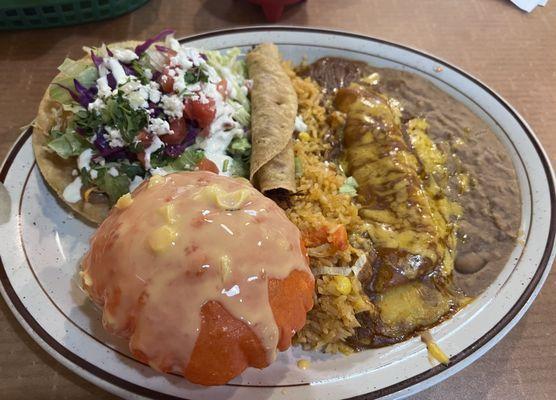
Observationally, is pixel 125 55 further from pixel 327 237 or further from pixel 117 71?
pixel 327 237

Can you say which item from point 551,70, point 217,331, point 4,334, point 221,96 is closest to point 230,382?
point 217,331

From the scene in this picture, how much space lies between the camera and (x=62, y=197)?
79.7 inches

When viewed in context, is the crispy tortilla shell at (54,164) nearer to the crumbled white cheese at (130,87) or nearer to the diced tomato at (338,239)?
the crumbled white cheese at (130,87)

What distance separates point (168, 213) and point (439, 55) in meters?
2.29

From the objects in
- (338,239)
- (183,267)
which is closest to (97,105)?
(183,267)

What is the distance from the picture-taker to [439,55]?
9.89 feet

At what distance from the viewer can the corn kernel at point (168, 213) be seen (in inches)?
55.4

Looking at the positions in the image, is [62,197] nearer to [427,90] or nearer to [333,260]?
[333,260]

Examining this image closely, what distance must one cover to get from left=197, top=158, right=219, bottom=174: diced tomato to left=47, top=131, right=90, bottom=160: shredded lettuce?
1.68ft

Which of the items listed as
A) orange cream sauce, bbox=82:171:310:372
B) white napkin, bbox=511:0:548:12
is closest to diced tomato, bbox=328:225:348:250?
orange cream sauce, bbox=82:171:310:372

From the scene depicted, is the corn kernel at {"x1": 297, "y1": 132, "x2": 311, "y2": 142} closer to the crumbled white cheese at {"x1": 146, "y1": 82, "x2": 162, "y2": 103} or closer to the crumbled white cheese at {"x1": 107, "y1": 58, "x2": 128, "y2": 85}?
the crumbled white cheese at {"x1": 146, "y1": 82, "x2": 162, "y2": 103}

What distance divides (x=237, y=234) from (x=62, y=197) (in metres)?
1.01

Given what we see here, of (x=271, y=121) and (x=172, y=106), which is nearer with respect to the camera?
(x=172, y=106)

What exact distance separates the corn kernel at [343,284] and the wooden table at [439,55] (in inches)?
17.8
